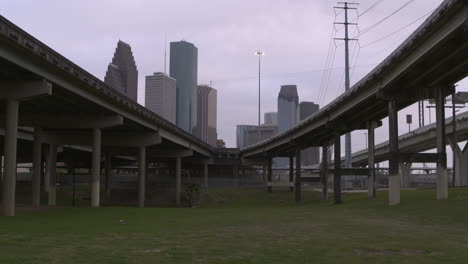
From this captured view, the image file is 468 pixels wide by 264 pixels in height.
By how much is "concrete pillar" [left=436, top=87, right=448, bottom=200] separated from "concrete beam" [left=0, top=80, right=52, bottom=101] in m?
28.8

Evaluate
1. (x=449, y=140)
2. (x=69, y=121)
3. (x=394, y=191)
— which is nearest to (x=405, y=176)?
(x=449, y=140)

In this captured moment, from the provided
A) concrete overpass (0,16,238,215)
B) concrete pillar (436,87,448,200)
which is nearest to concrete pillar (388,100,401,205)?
concrete pillar (436,87,448,200)

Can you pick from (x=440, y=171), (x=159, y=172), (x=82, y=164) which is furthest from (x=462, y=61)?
(x=159, y=172)

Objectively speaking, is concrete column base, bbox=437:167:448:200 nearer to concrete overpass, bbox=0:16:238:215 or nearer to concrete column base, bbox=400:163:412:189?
concrete overpass, bbox=0:16:238:215

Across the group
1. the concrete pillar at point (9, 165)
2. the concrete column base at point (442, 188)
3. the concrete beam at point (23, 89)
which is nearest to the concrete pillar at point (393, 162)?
the concrete column base at point (442, 188)

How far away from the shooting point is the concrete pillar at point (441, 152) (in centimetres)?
3969

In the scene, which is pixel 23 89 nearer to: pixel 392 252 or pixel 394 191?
pixel 394 191

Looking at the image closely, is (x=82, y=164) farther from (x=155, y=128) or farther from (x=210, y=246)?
(x=210, y=246)

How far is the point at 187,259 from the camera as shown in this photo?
1257 cm

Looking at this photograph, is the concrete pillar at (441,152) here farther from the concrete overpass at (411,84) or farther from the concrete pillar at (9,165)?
the concrete pillar at (9,165)

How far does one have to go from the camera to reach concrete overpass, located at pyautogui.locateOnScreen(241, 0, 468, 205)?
32.9 m

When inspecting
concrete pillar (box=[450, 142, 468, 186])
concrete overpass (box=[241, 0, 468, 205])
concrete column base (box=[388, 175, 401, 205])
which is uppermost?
concrete overpass (box=[241, 0, 468, 205])

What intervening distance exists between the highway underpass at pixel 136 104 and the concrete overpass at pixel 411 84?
0.06 m

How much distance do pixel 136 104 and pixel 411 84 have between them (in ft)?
100
